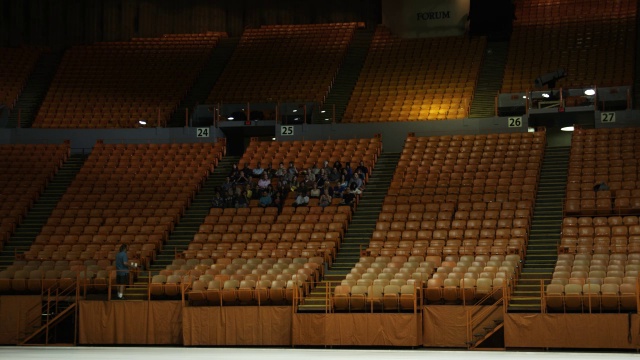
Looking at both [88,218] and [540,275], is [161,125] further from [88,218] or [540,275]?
[540,275]

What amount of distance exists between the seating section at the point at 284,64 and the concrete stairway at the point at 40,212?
5.09 m

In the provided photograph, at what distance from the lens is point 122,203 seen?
24.1 metres

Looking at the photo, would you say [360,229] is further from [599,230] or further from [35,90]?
[35,90]

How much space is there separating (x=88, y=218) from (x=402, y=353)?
10953mm

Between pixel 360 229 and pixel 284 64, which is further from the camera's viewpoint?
pixel 284 64

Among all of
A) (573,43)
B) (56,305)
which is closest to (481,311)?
(56,305)

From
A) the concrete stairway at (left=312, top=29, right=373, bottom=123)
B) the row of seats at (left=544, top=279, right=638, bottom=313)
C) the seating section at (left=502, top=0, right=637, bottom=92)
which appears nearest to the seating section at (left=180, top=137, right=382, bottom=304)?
the concrete stairway at (left=312, top=29, right=373, bottom=123)

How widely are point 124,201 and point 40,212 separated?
2334mm

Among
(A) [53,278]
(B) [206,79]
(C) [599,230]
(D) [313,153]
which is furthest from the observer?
(B) [206,79]

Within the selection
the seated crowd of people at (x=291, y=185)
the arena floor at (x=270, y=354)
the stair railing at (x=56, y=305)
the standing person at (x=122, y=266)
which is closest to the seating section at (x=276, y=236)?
the seated crowd of people at (x=291, y=185)

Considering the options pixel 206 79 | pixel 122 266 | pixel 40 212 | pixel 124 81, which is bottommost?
pixel 122 266

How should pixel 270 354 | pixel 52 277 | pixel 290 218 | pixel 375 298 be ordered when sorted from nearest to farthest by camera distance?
pixel 270 354
pixel 375 298
pixel 52 277
pixel 290 218

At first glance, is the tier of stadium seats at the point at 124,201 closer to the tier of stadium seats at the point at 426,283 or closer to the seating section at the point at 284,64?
the seating section at the point at 284,64

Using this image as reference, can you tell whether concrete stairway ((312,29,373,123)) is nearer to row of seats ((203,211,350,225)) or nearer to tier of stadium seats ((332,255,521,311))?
row of seats ((203,211,350,225))
